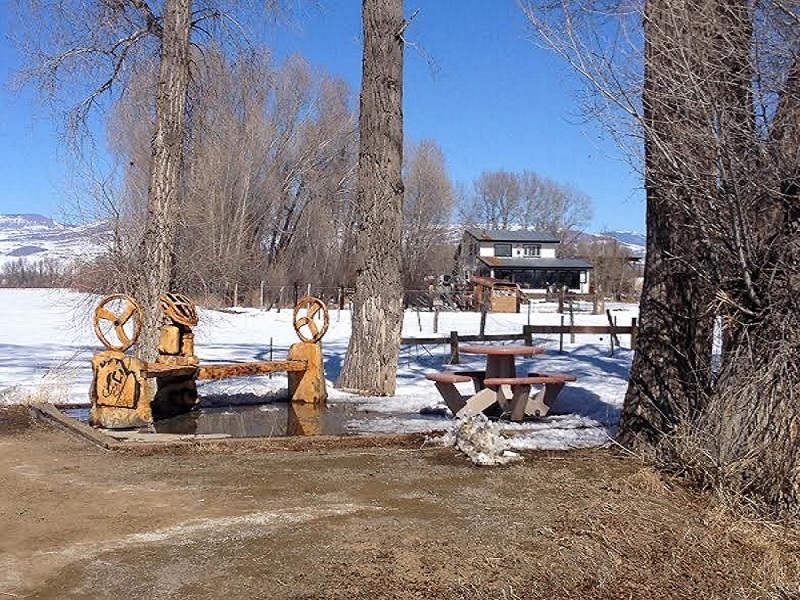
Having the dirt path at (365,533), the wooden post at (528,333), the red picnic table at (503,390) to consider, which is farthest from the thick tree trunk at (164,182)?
the wooden post at (528,333)

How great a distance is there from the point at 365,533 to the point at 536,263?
69.3m

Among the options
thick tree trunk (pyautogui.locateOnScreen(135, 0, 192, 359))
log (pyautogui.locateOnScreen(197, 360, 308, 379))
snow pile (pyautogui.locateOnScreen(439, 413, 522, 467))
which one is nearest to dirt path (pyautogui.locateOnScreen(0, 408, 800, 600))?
snow pile (pyautogui.locateOnScreen(439, 413, 522, 467))

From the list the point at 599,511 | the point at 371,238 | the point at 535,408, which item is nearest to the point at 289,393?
the point at 371,238

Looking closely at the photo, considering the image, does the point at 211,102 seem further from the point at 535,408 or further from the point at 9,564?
the point at 9,564

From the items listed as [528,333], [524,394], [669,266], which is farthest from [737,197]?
[528,333]

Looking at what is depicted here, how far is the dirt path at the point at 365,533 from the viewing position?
3.84m

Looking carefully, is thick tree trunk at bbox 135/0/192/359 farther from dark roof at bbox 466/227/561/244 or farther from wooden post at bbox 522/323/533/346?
→ dark roof at bbox 466/227/561/244

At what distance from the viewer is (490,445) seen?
6.49 meters

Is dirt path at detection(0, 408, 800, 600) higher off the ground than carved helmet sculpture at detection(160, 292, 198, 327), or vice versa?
carved helmet sculpture at detection(160, 292, 198, 327)

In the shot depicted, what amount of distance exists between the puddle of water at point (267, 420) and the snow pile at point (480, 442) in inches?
59.1

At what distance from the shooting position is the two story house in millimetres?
72188

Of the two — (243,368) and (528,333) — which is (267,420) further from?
(528,333)

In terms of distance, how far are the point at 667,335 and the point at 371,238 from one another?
16.9 ft

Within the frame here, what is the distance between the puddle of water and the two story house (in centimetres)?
6109
